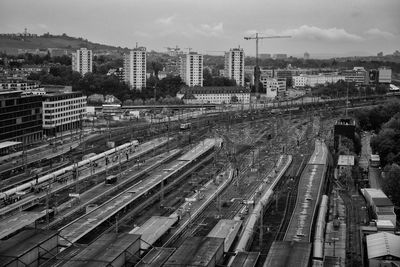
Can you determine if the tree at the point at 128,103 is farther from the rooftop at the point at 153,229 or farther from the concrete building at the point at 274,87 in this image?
the rooftop at the point at 153,229

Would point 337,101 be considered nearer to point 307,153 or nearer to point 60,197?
point 307,153

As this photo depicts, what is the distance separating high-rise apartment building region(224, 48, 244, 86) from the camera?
3381cm

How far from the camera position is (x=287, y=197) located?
11.0 m

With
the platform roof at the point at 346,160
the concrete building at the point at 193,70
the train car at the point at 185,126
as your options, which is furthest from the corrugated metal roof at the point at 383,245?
the concrete building at the point at 193,70

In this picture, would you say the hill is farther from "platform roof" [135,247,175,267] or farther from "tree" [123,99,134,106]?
"platform roof" [135,247,175,267]

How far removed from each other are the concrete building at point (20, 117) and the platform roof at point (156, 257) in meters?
8.35

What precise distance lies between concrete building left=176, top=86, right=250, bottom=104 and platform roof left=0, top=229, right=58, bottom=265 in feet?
66.1

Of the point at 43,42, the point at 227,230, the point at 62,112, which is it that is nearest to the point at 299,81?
the point at 62,112

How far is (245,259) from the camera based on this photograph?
727 cm

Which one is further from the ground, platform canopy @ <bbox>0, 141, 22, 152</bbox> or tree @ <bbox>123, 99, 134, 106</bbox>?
tree @ <bbox>123, 99, 134, 106</bbox>

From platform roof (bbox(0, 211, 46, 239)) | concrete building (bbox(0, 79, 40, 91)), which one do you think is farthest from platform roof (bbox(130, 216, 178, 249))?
concrete building (bbox(0, 79, 40, 91))

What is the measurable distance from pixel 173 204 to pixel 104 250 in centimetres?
359

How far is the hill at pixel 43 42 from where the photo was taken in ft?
147

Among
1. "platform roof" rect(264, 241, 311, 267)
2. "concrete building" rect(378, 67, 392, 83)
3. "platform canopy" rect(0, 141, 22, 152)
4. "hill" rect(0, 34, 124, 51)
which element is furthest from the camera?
"hill" rect(0, 34, 124, 51)
